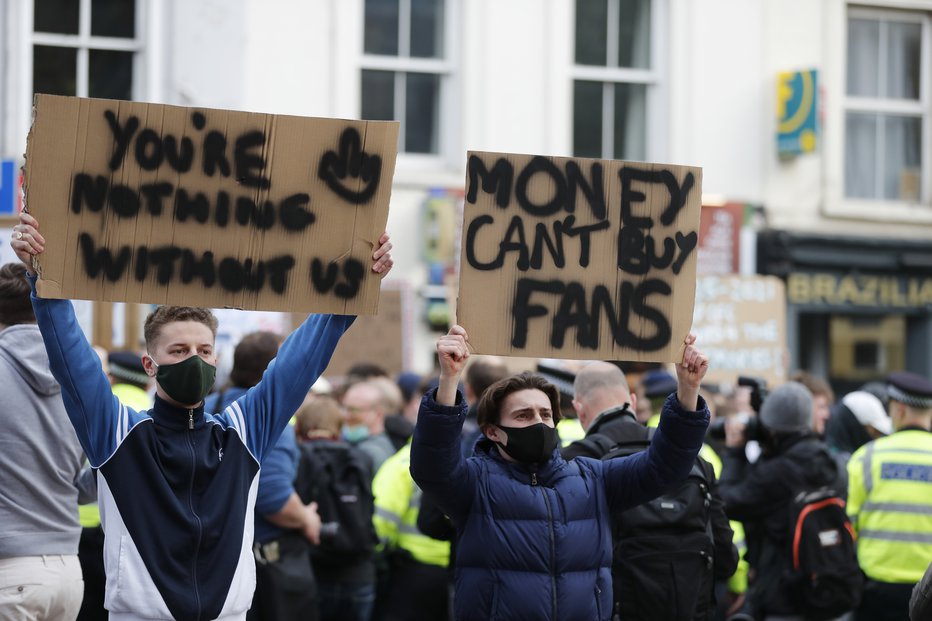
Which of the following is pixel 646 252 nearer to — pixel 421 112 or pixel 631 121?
pixel 421 112

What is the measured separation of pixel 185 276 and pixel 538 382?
4.03 ft

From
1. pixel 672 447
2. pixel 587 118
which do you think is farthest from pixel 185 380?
pixel 587 118

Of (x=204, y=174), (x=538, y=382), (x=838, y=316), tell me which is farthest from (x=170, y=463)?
(x=838, y=316)

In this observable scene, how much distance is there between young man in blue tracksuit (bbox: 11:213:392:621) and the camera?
3916mm

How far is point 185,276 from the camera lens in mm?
4262

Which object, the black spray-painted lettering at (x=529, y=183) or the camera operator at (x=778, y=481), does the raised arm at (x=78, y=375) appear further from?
the camera operator at (x=778, y=481)

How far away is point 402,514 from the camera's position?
7344 mm

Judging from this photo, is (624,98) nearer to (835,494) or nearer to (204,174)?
(835,494)

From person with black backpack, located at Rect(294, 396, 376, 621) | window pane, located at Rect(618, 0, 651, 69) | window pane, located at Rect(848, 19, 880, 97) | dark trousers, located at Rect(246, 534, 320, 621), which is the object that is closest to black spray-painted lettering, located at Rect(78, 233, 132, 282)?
dark trousers, located at Rect(246, 534, 320, 621)

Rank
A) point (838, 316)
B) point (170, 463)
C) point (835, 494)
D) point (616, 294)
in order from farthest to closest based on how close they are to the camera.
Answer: point (838, 316) < point (835, 494) < point (616, 294) < point (170, 463)

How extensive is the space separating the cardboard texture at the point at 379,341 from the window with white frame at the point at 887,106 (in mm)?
5514

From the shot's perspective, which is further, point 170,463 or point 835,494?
point 835,494

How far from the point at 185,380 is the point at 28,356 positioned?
100cm

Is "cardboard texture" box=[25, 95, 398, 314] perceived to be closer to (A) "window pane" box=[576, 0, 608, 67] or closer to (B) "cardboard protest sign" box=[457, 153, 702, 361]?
(B) "cardboard protest sign" box=[457, 153, 702, 361]
